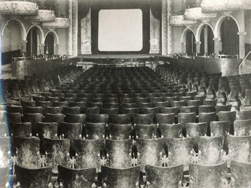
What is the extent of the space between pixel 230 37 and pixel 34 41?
1580cm

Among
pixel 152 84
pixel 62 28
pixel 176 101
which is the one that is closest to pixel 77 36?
pixel 62 28

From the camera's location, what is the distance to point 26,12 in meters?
16.8

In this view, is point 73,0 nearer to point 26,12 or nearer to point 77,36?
point 77,36

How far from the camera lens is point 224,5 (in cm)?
1595

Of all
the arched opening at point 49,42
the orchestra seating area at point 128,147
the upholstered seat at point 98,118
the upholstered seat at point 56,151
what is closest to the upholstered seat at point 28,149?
the orchestra seating area at point 128,147

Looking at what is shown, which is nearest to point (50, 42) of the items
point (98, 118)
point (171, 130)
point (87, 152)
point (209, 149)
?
point (98, 118)

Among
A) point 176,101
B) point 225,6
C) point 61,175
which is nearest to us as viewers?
point 61,175

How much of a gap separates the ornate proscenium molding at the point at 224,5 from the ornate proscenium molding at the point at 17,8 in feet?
27.9

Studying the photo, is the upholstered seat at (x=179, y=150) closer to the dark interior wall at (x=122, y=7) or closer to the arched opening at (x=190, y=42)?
the dark interior wall at (x=122, y=7)

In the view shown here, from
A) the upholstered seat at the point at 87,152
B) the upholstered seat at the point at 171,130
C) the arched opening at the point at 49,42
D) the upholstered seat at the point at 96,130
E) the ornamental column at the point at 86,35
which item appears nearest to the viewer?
the upholstered seat at the point at 87,152

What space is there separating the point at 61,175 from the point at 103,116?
9.10 ft

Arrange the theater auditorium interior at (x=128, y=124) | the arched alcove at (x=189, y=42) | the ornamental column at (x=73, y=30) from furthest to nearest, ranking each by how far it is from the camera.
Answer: the arched alcove at (x=189, y=42) → the ornamental column at (x=73, y=30) → the theater auditorium interior at (x=128, y=124)

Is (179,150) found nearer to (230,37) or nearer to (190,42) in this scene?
(230,37)

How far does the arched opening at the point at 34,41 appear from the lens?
28.2 m
